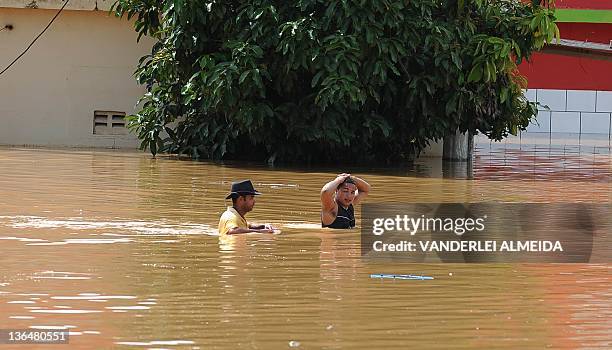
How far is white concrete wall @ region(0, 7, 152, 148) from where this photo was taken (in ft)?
75.9

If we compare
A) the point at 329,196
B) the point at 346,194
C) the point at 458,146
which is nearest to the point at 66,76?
the point at 458,146

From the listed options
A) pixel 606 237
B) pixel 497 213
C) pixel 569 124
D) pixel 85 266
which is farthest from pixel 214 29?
pixel 569 124

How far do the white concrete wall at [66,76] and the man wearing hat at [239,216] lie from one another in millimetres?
12692

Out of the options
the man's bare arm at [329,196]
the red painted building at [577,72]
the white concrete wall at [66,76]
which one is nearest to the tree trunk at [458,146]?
the white concrete wall at [66,76]

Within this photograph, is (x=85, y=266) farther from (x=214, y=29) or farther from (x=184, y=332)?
(x=214, y=29)

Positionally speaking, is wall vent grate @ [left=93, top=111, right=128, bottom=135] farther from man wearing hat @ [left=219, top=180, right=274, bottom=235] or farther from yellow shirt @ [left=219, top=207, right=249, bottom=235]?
yellow shirt @ [left=219, top=207, right=249, bottom=235]

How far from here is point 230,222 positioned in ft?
34.7

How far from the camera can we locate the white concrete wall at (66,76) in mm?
23141

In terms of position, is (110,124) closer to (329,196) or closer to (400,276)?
(329,196)

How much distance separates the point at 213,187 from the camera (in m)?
15.2

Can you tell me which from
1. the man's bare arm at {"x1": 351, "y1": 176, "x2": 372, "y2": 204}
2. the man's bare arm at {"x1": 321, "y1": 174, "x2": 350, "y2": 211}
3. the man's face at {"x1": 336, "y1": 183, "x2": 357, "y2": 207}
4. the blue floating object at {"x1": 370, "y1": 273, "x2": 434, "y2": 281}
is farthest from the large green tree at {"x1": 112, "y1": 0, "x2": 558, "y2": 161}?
the blue floating object at {"x1": 370, "y1": 273, "x2": 434, "y2": 281}

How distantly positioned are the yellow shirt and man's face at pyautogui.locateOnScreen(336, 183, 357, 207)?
1.01m

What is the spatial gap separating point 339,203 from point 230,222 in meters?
1.18

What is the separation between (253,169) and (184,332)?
12.0 metres
